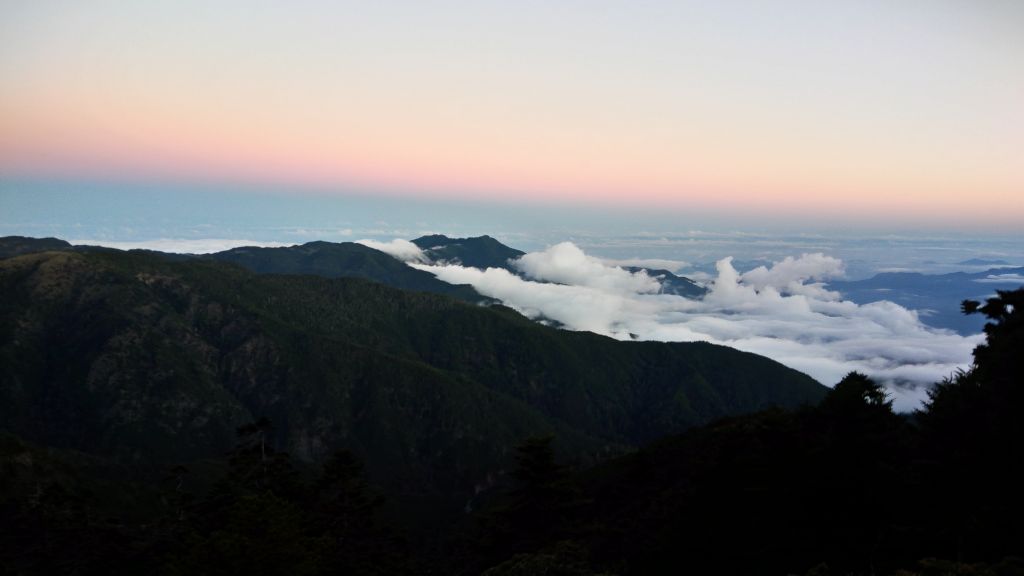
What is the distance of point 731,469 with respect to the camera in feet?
160

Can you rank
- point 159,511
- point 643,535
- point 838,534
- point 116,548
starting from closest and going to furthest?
point 838,534 → point 643,535 → point 116,548 → point 159,511

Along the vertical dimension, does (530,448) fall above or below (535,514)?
above

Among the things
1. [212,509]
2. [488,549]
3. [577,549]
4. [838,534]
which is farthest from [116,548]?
[838,534]

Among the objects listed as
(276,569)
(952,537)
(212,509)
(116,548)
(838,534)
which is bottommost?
(116,548)

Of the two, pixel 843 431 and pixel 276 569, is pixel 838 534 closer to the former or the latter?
pixel 843 431

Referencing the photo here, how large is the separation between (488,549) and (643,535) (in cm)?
1499

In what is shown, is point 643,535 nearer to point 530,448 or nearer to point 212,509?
point 530,448

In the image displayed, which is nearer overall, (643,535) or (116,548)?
(643,535)

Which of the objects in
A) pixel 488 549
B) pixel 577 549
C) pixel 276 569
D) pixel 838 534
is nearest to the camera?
pixel 577 549

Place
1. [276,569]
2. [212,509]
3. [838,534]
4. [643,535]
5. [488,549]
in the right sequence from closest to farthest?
[838,534]
[276,569]
[488,549]
[643,535]
[212,509]

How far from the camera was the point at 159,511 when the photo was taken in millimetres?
197375

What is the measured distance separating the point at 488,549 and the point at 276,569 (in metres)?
14.5

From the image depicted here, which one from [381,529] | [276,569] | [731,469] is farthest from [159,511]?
[731,469]

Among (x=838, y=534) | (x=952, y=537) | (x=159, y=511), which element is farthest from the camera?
(x=159, y=511)
